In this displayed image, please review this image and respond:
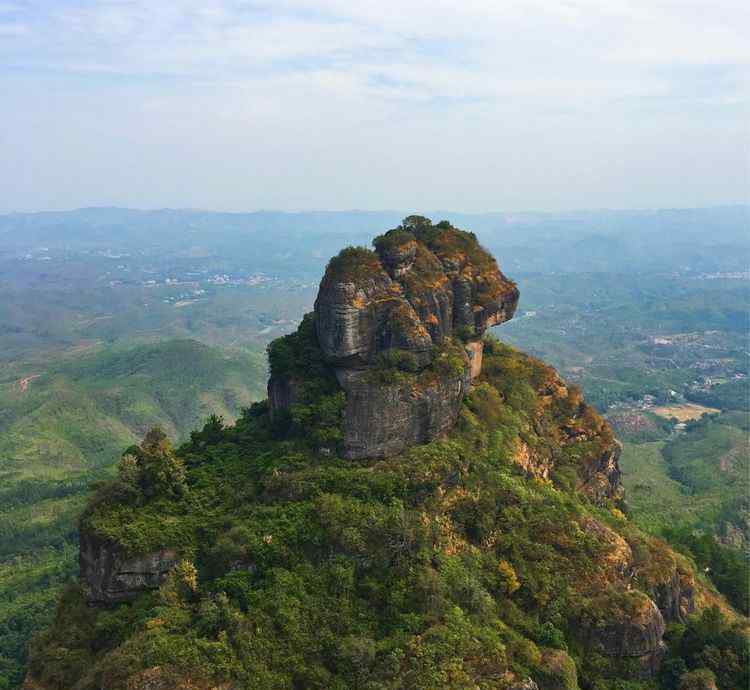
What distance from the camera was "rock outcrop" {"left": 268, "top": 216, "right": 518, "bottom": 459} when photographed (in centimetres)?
3422

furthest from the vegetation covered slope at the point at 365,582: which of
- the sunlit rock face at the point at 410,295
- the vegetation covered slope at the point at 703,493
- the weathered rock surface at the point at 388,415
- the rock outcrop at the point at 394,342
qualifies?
the vegetation covered slope at the point at 703,493

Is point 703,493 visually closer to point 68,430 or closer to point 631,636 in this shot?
point 631,636

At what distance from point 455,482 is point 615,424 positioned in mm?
117605

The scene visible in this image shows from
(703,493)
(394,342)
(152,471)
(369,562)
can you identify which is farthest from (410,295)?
(703,493)

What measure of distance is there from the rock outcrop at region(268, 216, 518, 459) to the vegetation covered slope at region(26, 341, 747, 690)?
1728 millimetres

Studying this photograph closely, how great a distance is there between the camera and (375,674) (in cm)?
2442

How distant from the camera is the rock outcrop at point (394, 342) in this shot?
112 feet

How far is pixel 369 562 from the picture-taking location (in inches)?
1124

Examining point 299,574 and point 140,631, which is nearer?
point 140,631

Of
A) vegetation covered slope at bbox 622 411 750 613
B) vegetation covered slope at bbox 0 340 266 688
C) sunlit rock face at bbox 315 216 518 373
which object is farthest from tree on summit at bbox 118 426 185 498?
vegetation covered slope at bbox 622 411 750 613

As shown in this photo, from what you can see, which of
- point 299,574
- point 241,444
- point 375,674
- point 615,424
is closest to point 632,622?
point 375,674

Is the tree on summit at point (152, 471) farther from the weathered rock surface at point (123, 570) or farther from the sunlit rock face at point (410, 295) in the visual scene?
the sunlit rock face at point (410, 295)

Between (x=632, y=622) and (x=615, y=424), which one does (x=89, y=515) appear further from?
(x=615, y=424)

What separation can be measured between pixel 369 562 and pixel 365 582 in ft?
3.00
